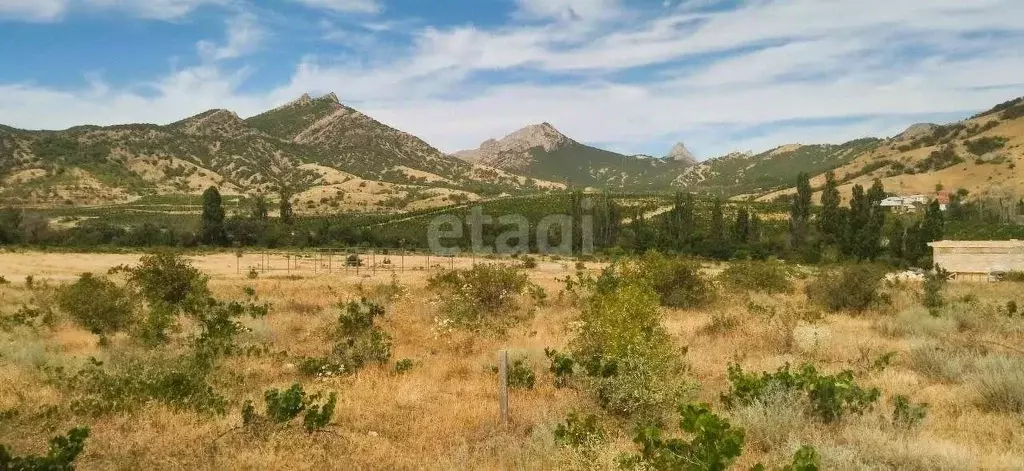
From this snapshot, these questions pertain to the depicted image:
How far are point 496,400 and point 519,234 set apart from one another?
6227 centimetres

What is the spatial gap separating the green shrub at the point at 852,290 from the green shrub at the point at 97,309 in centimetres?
2048

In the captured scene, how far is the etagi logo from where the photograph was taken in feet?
220

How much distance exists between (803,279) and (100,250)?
54.3 metres

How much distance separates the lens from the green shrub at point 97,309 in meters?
15.9

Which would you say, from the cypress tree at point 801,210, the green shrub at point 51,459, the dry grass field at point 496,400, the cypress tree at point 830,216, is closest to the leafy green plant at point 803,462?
the dry grass field at point 496,400

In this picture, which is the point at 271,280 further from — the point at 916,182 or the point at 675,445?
the point at 916,182

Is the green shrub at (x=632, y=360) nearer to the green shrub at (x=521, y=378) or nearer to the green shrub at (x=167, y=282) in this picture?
the green shrub at (x=521, y=378)

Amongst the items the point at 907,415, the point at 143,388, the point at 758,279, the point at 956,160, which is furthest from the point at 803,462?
the point at 956,160

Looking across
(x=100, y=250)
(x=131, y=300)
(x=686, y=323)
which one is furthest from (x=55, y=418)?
(x=100, y=250)

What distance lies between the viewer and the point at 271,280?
32062 millimetres

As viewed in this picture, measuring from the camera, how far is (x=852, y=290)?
19625mm

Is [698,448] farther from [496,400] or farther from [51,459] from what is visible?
[51,459]

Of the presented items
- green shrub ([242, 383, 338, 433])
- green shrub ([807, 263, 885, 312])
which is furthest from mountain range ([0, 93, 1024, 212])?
green shrub ([242, 383, 338, 433])

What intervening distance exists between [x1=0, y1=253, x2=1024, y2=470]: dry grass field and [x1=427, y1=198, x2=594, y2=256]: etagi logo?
149ft
